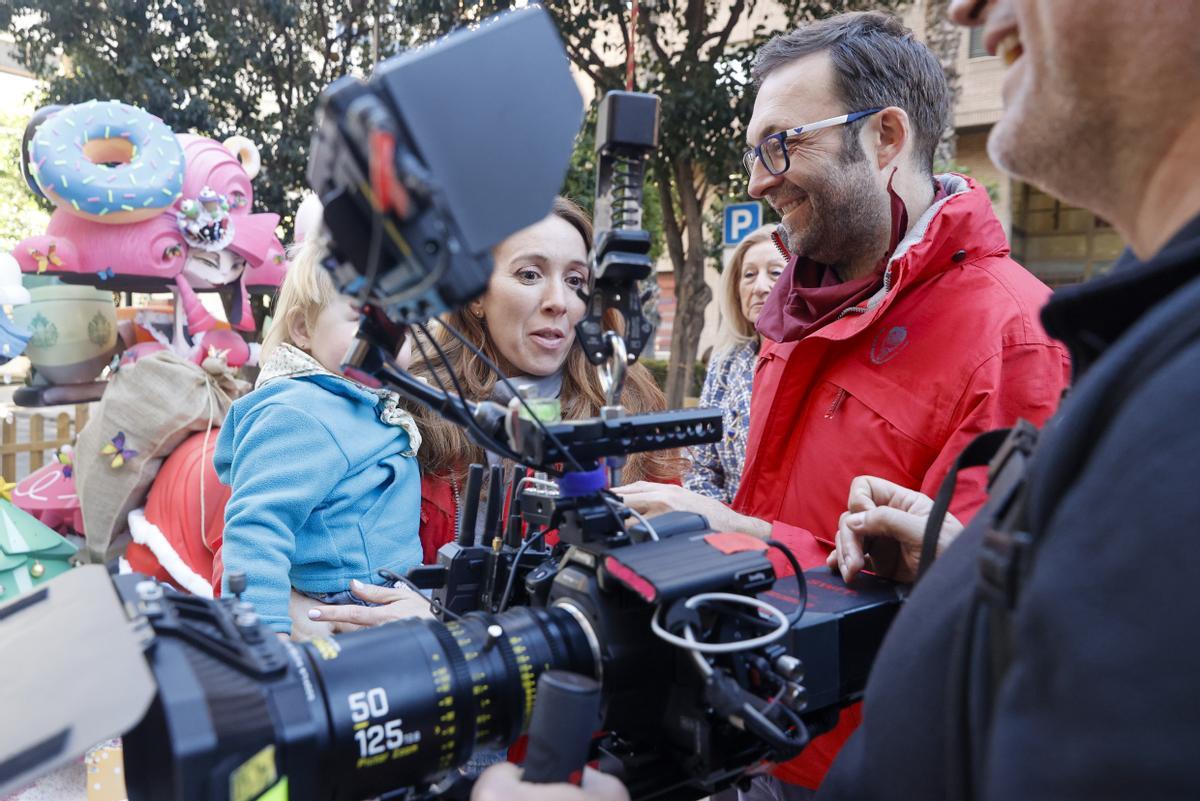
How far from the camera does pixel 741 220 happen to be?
20.6 feet

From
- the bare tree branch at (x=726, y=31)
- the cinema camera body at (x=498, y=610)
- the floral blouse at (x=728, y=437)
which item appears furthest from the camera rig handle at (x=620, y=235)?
the bare tree branch at (x=726, y=31)

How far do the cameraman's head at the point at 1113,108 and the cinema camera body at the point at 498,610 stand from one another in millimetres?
464

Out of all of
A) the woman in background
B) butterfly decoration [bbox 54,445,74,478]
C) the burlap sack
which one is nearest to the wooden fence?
butterfly decoration [bbox 54,445,74,478]

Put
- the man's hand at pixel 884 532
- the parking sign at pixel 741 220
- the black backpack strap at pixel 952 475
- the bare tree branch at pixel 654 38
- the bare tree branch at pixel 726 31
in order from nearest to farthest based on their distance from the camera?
the black backpack strap at pixel 952 475, the man's hand at pixel 884 532, the parking sign at pixel 741 220, the bare tree branch at pixel 726 31, the bare tree branch at pixel 654 38

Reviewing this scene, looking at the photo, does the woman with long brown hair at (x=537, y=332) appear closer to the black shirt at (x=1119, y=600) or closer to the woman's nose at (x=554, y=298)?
the woman's nose at (x=554, y=298)

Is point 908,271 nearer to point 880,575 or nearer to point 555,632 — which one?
point 880,575

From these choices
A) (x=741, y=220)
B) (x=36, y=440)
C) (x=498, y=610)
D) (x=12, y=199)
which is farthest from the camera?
(x=12, y=199)

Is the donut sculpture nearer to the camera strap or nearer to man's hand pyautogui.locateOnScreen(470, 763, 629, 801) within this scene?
man's hand pyautogui.locateOnScreen(470, 763, 629, 801)

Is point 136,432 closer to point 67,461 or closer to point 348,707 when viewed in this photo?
point 67,461

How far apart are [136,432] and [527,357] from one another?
2072 millimetres

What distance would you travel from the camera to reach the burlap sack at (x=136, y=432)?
11.7ft

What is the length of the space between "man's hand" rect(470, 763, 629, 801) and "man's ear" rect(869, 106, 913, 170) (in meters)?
1.43

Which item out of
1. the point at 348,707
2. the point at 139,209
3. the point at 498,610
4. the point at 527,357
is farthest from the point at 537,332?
the point at 139,209

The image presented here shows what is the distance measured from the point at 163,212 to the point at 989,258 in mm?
4060
